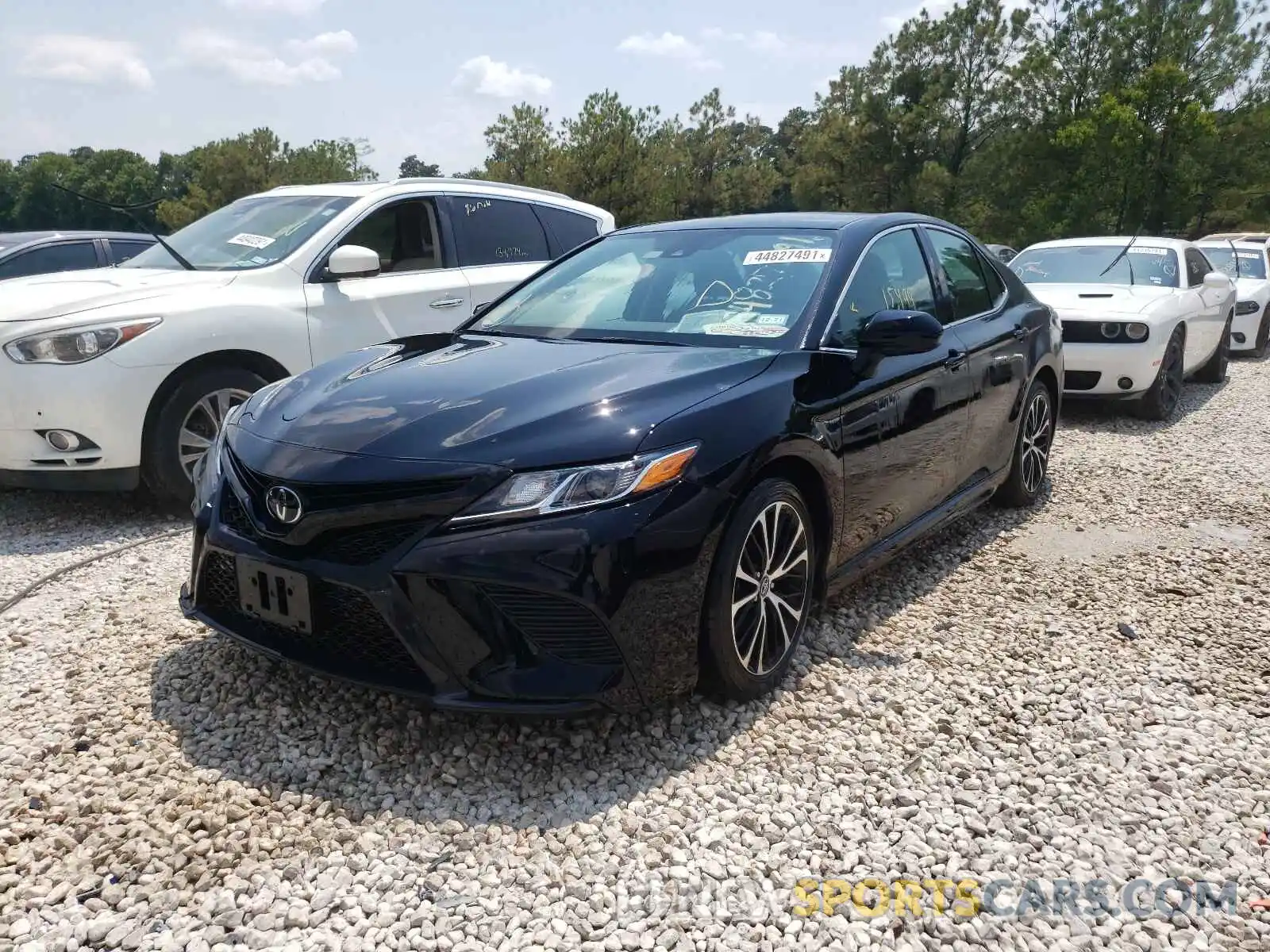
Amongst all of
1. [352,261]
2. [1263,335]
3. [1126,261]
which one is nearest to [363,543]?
[352,261]

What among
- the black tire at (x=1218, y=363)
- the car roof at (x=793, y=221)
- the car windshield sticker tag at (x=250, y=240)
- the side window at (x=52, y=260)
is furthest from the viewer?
the black tire at (x=1218, y=363)

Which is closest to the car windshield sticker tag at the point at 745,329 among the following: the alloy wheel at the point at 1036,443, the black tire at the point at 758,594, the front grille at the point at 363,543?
the black tire at the point at 758,594

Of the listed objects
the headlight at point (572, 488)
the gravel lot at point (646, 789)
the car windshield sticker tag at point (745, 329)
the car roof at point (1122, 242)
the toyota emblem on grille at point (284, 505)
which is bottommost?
the gravel lot at point (646, 789)

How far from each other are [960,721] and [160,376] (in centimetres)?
395

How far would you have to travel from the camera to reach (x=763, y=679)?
9.97ft

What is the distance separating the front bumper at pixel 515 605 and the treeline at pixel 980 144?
26177 millimetres

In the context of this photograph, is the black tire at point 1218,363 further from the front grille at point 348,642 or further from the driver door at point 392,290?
the front grille at point 348,642

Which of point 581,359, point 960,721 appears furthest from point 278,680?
point 960,721

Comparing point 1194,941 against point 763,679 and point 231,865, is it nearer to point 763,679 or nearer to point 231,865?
point 763,679

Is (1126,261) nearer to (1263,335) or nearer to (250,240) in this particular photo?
(1263,335)

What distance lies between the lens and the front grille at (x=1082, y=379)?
7.60 m

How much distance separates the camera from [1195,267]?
9000mm

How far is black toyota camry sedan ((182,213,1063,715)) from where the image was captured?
247cm

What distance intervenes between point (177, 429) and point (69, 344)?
23.9 inches
